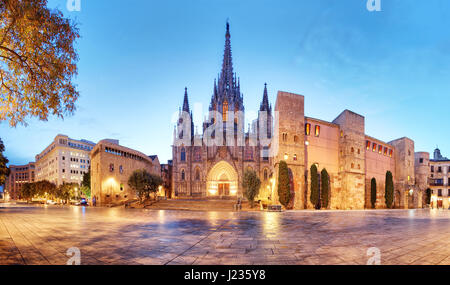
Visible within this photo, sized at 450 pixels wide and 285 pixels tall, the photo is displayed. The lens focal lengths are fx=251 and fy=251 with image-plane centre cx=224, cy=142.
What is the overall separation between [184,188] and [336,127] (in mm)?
33421

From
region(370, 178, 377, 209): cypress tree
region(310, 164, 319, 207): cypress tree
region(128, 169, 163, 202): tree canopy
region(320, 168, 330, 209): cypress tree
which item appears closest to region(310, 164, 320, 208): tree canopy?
region(310, 164, 319, 207): cypress tree

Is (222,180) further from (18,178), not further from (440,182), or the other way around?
(18,178)

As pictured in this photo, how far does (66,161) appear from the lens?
79.2 metres

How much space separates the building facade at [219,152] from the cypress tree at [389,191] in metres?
21.7

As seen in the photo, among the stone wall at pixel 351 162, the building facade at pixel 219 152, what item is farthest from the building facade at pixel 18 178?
the stone wall at pixel 351 162

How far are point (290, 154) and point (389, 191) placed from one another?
19901 mm

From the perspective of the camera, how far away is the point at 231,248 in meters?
7.10

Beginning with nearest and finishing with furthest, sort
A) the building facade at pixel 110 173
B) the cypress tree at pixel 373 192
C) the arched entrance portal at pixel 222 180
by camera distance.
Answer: the building facade at pixel 110 173, the cypress tree at pixel 373 192, the arched entrance portal at pixel 222 180

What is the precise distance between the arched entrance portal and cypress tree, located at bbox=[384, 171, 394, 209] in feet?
84.4

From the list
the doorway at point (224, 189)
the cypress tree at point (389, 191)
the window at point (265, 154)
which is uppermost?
the window at point (265, 154)

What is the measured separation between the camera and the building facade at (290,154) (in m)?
28.0

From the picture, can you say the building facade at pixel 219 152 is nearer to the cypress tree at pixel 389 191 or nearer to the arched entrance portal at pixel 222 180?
the arched entrance portal at pixel 222 180

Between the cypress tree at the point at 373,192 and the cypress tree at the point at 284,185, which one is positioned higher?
the cypress tree at the point at 284,185

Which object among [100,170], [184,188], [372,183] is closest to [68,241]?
[100,170]
